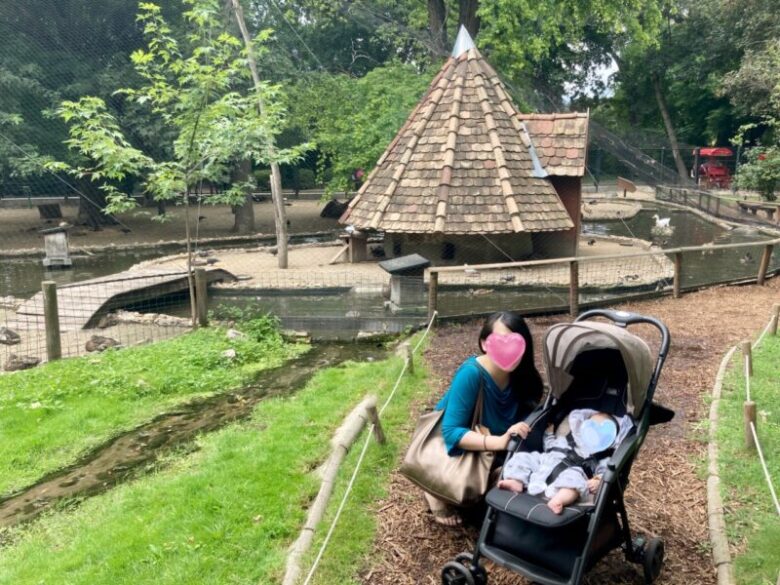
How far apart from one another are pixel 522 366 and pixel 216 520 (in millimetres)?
2293

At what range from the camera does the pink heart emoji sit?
3654mm

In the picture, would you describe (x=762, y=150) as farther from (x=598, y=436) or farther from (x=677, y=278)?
(x=598, y=436)

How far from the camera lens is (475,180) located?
45.0ft

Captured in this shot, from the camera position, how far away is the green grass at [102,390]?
6180 mm

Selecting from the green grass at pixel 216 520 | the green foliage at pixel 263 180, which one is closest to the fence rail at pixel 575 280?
the green grass at pixel 216 520

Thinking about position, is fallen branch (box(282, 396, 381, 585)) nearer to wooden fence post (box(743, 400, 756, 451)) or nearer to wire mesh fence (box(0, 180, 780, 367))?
wooden fence post (box(743, 400, 756, 451))

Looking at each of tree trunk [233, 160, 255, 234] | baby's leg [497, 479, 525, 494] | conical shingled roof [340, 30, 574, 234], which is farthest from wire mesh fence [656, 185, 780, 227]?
baby's leg [497, 479, 525, 494]

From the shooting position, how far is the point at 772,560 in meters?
3.71

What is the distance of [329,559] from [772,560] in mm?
2515

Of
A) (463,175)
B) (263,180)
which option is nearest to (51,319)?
(463,175)

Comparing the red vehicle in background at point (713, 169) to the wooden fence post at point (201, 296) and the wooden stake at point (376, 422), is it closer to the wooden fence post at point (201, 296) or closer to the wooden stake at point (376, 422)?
the wooden fence post at point (201, 296)

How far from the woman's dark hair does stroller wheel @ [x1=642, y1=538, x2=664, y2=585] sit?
98 cm

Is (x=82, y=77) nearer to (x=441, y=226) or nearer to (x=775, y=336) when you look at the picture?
(x=441, y=226)

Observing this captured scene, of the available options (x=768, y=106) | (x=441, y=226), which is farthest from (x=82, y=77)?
(x=768, y=106)
